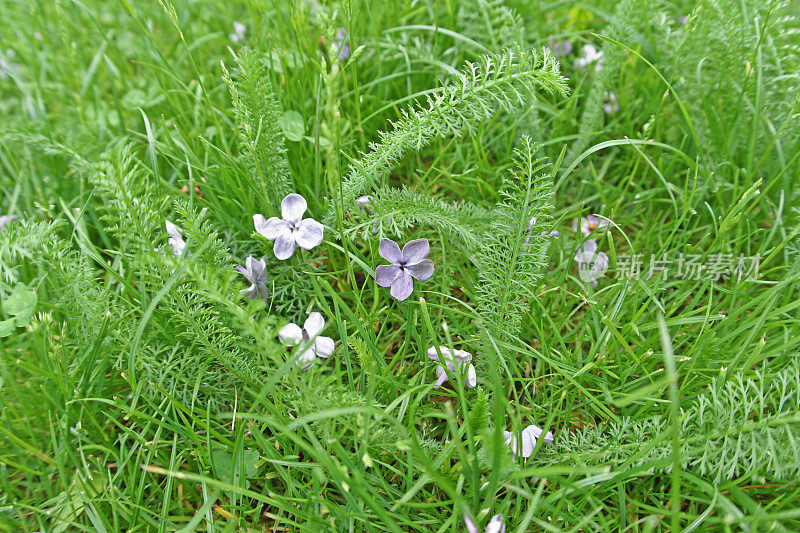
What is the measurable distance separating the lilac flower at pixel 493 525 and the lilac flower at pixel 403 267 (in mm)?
785

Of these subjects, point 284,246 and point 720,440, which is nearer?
point 720,440

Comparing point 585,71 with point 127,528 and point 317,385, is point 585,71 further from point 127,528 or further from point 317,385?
point 127,528

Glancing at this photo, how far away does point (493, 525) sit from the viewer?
1542 millimetres

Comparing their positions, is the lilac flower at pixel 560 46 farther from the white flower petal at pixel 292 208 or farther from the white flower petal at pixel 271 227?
the white flower petal at pixel 271 227

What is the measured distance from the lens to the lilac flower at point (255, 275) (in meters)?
2.03

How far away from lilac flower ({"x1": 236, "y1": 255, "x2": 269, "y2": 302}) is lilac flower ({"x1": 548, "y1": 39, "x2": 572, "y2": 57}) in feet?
6.19

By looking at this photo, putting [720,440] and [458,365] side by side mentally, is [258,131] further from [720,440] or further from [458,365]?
[720,440]

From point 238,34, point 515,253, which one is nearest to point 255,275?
point 515,253

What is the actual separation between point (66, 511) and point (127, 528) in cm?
21

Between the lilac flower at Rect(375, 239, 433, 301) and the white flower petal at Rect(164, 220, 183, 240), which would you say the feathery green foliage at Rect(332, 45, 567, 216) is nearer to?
the lilac flower at Rect(375, 239, 433, 301)

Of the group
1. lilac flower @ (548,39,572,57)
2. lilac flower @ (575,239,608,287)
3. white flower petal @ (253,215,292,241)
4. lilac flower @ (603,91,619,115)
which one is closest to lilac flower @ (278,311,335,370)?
white flower petal @ (253,215,292,241)

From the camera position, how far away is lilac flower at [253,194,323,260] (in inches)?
78.4

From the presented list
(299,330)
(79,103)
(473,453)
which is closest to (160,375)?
(299,330)

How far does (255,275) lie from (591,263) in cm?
135
